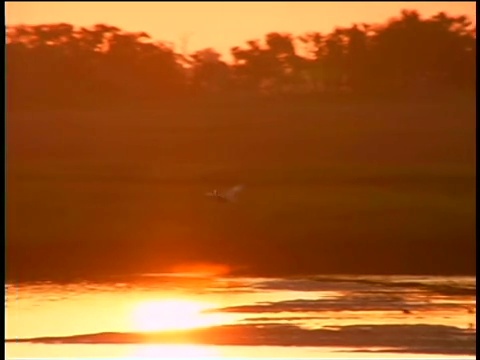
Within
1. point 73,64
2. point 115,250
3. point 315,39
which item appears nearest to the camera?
point 315,39

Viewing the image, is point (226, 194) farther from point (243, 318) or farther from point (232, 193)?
point (243, 318)

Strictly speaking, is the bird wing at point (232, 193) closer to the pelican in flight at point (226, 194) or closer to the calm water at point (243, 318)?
the pelican in flight at point (226, 194)

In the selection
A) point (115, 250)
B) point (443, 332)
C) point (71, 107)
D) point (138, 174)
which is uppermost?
point (71, 107)

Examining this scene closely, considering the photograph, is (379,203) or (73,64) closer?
(73,64)

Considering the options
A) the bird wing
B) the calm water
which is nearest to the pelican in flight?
the bird wing

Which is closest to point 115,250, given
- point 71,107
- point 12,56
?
point 71,107

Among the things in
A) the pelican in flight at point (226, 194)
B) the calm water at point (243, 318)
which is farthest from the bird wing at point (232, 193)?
the calm water at point (243, 318)

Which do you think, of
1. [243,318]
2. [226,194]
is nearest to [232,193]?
[226,194]

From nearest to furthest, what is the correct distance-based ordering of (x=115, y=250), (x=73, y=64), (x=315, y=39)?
(x=315, y=39) < (x=73, y=64) < (x=115, y=250)

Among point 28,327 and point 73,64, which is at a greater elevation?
point 73,64

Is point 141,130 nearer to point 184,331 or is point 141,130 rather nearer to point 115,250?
point 115,250
